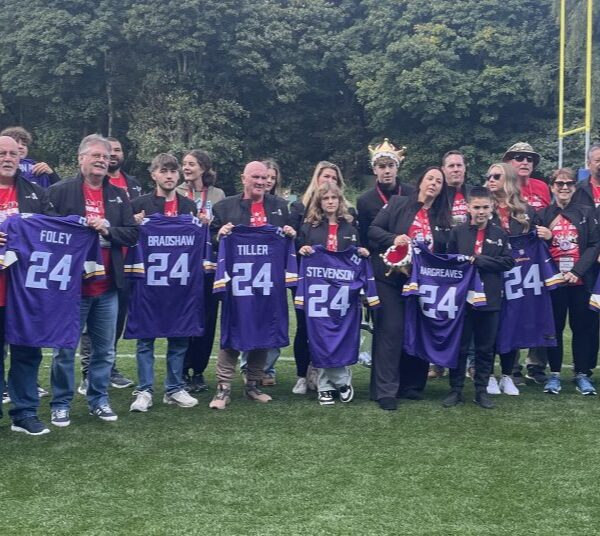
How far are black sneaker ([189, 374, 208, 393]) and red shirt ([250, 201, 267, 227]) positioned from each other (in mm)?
1561

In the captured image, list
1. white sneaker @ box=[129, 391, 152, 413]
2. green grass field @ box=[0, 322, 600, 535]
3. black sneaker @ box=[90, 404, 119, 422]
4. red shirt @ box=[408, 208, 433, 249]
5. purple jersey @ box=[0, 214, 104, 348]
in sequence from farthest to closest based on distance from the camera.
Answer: red shirt @ box=[408, 208, 433, 249], white sneaker @ box=[129, 391, 152, 413], black sneaker @ box=[90, 404, 119, 422], purple jersey @ box=[0, 214, 104, 348], green grass field @ box=[0, 322, 600, 535]

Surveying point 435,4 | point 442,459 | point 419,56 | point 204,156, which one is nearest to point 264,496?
point 442,459

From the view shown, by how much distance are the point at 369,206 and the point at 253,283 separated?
49.2 inches

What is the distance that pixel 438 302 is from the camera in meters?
6.70

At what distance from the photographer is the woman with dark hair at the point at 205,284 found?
716 cm

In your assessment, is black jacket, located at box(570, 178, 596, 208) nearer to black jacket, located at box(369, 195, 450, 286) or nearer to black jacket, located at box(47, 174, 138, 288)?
black jacket, located at box(369, 195, 450, 286)

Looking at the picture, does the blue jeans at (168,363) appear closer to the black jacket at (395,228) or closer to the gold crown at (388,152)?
the black jacket at (395,228)

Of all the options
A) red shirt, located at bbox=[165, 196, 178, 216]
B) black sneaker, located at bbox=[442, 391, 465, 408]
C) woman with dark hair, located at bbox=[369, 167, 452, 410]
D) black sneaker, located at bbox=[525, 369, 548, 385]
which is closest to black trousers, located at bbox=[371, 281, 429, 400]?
woman with dark hair, located at bbox=[369, 167, 452, 410]

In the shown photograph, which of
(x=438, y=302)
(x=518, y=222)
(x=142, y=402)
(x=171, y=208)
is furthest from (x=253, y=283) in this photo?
(x=518, y=222)

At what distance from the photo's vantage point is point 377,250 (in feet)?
22.5

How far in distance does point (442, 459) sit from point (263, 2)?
32.2 m

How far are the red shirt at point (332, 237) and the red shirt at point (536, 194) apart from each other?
203cm

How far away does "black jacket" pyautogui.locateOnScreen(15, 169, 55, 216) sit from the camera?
5660 millimetres

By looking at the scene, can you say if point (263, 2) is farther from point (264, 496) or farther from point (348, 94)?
point (264, 496)
